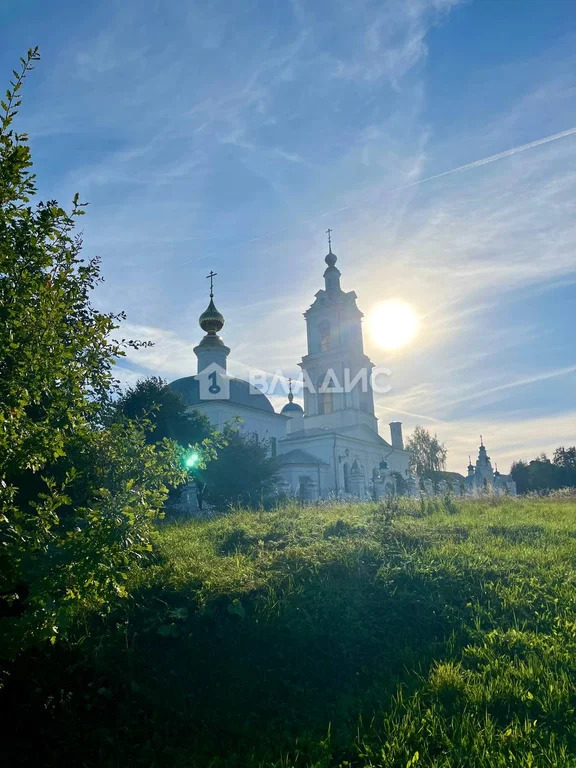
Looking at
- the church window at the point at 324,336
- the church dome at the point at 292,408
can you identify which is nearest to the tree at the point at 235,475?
the church window at the point at 324,336

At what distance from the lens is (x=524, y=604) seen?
5.92 metres

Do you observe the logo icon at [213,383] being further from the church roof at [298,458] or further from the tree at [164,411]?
the tree at [164,411]

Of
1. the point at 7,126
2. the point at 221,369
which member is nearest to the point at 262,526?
the point at 7,126

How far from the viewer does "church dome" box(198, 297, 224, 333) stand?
115ft

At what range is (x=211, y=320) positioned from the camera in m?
35.2

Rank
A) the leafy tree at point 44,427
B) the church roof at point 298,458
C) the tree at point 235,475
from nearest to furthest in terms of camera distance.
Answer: the leafy tree at point 44,427 → the tree at point 235,475 → the church roof at point 298,458

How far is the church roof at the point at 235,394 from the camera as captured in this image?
3275cm

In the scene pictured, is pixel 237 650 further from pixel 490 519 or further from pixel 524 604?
pixel 490 519

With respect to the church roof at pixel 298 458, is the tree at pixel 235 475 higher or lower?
lower

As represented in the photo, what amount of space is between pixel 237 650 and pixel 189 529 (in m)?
4.79

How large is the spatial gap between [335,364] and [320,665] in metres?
33.4

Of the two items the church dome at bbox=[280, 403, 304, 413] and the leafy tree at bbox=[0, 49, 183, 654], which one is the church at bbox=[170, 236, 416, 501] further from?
the leafy tree at bbox=[0, 49, 183, 654]

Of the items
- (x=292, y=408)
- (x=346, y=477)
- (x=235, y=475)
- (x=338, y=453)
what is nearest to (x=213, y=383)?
(x=338, y=453)

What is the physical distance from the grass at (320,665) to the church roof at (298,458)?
23.7 m
